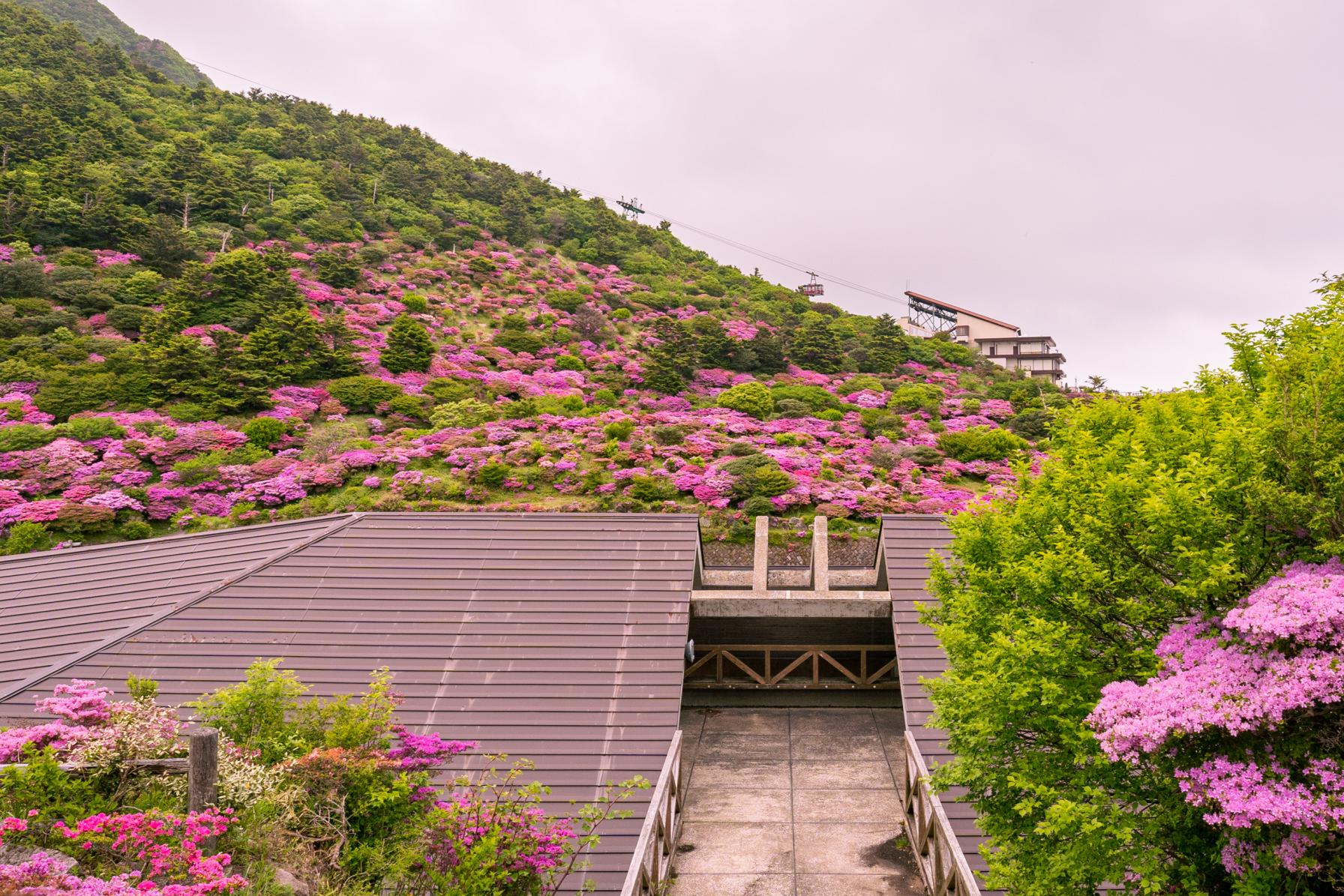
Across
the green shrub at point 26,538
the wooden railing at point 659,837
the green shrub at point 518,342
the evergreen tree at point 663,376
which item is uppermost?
the green shrub at point 518,342

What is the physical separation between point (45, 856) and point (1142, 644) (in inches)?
346

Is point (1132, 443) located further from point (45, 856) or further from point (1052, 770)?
point (45, 856)

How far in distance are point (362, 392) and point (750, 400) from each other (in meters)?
16.2

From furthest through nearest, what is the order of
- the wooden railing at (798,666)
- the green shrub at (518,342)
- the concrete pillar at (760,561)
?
the green shrub at (518,342) → the wooden railing at (798,666) → the concrete pillar at (760,561)

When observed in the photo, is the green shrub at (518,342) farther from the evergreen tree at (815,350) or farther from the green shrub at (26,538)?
the green shrub at (26,538)

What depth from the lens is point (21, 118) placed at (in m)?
38.8

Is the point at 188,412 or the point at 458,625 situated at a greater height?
the point at 188,412

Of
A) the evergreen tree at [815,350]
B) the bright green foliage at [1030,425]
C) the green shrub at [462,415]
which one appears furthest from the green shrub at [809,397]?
the green shrub at [462,415]

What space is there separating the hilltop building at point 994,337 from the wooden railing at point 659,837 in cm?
6298

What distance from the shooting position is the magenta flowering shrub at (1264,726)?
15.9 feet

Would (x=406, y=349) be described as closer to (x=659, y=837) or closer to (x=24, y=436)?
(x=24, y=436)

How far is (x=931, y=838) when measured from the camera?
9734 mm

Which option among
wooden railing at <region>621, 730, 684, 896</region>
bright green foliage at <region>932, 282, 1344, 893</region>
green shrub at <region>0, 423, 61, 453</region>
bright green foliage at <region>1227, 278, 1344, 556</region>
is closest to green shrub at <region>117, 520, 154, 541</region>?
green shrub at <region>0, 423, 61, 453</region>

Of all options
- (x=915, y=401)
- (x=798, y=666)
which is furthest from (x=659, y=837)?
(x=915, y=401)
